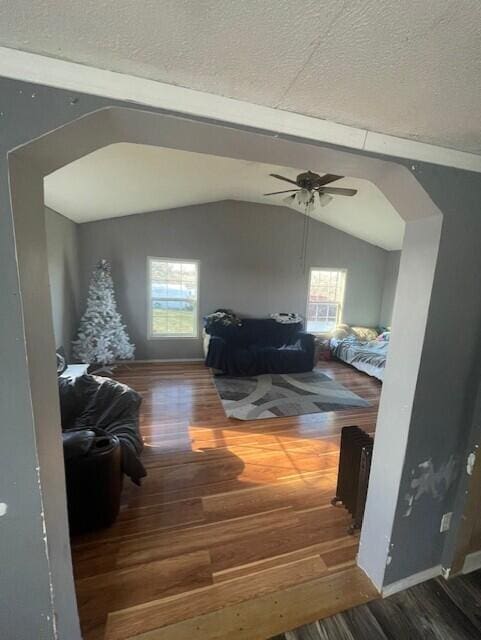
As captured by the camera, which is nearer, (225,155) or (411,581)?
(225,155)

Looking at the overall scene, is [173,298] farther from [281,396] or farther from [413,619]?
[413,619]

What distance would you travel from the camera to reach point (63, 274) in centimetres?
414

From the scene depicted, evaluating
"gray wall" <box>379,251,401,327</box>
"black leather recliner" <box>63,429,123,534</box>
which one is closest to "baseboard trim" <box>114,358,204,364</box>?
"black leather recliner" <box>63,429,123,534</box>

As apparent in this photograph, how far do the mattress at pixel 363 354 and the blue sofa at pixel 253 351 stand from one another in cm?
91

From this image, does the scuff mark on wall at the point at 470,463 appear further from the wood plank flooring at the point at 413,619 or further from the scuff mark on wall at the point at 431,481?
the wood plank flooring at the point at 413,619

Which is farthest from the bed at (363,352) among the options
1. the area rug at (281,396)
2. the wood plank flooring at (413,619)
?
the wood plank flooring at (413,619)

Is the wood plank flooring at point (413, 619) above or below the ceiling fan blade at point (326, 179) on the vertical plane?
below

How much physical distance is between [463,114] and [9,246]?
4.80 ft

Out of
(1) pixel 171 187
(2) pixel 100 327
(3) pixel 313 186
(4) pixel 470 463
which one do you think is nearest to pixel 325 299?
(3) pixel 313 186

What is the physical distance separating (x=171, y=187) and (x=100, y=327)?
2505 millimetres

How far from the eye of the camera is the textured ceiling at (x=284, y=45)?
1.91 ft

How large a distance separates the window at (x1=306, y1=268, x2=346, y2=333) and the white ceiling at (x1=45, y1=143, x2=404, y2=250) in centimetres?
108

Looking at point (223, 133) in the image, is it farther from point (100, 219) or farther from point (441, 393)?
point (100, 219)

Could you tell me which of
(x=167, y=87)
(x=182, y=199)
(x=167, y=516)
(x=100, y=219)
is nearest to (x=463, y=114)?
(x=167, y=87)
